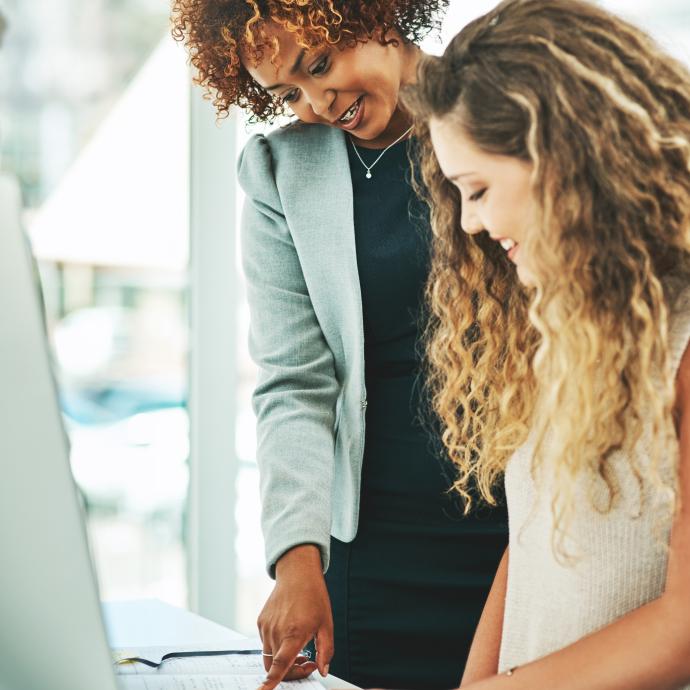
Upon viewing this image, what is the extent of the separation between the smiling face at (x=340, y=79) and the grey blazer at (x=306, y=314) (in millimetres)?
116

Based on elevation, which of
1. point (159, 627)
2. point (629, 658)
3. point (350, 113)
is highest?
point (350, 113)

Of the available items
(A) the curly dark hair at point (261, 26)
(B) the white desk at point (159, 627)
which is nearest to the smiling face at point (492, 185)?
(A) the curly dark hair at point (261, 26)

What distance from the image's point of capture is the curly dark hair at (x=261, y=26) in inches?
52.9

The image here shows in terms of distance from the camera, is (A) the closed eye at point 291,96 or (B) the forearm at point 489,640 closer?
(B) the forearm at point 489,640

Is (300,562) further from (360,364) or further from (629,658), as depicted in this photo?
(629,658)

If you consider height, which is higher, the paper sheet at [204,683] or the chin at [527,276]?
the chin at [527,276]

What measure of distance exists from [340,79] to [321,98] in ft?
0.13

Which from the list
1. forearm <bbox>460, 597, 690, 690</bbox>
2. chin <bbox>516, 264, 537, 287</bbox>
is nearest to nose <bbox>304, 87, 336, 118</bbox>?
chin <bbox>516, 264, 537, 287</bbox>

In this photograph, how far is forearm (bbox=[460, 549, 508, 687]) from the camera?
1252mm

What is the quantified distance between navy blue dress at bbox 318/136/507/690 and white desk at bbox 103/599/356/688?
263mm

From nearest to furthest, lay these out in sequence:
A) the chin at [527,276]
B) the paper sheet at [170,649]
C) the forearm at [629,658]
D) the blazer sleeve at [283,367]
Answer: the forearm at [629,658]
the chin at [527,276]
the paper sheet at [170,649]
the blazer sleeve at [283,367]

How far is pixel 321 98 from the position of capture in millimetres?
1416

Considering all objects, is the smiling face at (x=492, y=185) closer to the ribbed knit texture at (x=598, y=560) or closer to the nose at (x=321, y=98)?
the ribbed knit texture at (x=598, y=560)

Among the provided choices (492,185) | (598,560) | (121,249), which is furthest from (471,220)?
(121,249)
